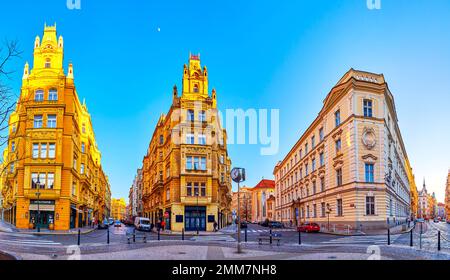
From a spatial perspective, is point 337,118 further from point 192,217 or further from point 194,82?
point 192,217

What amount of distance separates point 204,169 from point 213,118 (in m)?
6.97

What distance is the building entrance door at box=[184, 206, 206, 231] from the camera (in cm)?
4906

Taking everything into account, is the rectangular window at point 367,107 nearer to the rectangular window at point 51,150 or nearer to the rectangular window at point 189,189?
the rectangular window at point 189,189

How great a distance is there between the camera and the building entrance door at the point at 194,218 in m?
49.1

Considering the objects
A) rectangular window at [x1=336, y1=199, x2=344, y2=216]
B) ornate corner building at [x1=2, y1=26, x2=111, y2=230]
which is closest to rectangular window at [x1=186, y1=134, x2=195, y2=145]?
ornate corner building at [x1=2, y1=26, x2=111, y2=230]

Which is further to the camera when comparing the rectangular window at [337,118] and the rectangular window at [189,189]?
the rectangular window at [189,189]

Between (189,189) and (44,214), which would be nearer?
(44,214)

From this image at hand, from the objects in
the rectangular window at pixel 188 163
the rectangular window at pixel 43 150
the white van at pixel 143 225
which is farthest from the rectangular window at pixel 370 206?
the rectangular window at pixel 43 150

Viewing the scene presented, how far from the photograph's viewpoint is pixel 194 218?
4931cm

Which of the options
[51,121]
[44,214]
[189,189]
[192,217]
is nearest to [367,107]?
[189,189]

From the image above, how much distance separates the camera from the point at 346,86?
40969 millimetres

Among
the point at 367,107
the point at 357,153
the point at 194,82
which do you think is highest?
the point at 194,82
